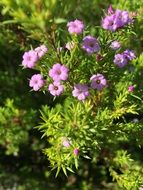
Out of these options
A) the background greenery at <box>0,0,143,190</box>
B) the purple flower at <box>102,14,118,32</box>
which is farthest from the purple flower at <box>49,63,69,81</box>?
the background greenery at <box>0,0,143,190</box>

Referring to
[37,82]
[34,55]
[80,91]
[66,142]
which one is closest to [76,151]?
[66,142]

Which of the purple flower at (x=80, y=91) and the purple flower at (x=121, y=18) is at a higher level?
the purple flower at (x=121, y=18)

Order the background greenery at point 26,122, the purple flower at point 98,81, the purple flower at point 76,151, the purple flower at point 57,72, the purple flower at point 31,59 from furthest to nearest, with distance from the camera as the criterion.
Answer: the background greenery at point 26,122, the purple flower at point 76,151, the purple flower at point 98,81, the purple flower at point 31,59, the purple flower at point 57,72

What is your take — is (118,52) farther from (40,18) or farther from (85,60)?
(40,18)

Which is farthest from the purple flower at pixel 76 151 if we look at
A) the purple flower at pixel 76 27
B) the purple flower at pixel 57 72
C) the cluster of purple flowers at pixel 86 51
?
the purple flower at pixel 76 27

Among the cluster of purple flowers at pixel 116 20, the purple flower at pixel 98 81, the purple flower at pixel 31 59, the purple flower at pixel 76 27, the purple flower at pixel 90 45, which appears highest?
the cluster of purple flowers at pixel 116 20

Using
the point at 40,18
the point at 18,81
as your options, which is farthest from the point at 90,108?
the point at 18,81

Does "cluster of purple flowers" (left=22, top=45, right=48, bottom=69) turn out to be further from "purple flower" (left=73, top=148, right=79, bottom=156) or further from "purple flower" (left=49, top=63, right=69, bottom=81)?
"purple flower" (left=73, top=148, right=79, bottom=156)

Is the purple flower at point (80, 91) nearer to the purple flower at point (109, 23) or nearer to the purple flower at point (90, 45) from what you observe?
the purple flower at point (90, 45)
